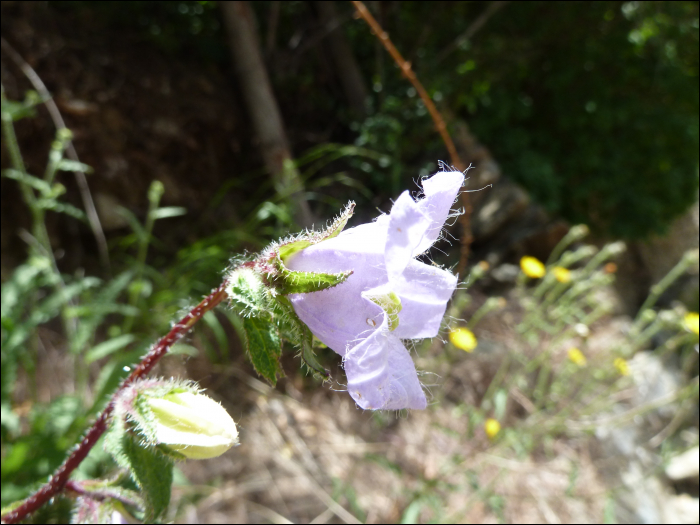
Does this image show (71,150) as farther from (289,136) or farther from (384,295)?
(384,295)

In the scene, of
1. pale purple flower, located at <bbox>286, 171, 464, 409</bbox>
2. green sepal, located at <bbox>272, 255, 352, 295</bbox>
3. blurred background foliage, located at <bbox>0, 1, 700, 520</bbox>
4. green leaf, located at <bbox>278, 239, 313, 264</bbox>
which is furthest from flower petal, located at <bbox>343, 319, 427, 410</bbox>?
blurred background foliage, located at <bbox>0, 1, 700, 520</bbox>

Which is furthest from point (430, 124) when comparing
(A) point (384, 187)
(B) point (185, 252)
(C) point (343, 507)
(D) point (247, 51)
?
(C) point (343, 507)

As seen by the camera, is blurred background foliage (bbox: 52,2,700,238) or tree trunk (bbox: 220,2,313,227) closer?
blurred background foliage (bbox: 52,2,700,238)

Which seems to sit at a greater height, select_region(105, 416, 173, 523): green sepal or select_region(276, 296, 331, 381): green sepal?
select_region(276, 296, 331, 381): green sepal

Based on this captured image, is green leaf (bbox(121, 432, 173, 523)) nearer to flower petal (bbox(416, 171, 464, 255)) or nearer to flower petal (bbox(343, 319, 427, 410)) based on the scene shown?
flower petal (bbox(343, 319, 427, 410))

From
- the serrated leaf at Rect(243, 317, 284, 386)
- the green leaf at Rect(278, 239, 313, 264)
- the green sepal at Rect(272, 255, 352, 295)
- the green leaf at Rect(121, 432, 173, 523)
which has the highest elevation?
the green leaf at Rect(278, 239, 313, 264)

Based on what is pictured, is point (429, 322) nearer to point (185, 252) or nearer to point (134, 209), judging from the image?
point (185, 252)

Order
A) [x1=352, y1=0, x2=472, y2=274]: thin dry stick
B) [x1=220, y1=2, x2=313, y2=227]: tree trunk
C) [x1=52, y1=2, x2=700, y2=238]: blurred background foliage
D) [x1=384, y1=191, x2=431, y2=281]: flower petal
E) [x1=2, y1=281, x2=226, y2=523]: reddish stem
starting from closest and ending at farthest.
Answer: [x1=384, y1=191, x2=431, y2=281]: flower petal
[x1=2, y1=281, x2=226, y2=523]: reddish stem
[x1=352, y1=0, x2=472, y2=274]: thin dry stick
[x1=52, y1=2, x2=700, y2=238]: blurred background foliage
[x1=220, y1=2, x2=313, y2=227]: tree trunk

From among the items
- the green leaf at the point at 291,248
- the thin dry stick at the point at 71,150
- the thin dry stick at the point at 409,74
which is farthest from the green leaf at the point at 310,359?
the thin dry stick at the point at 71,150
